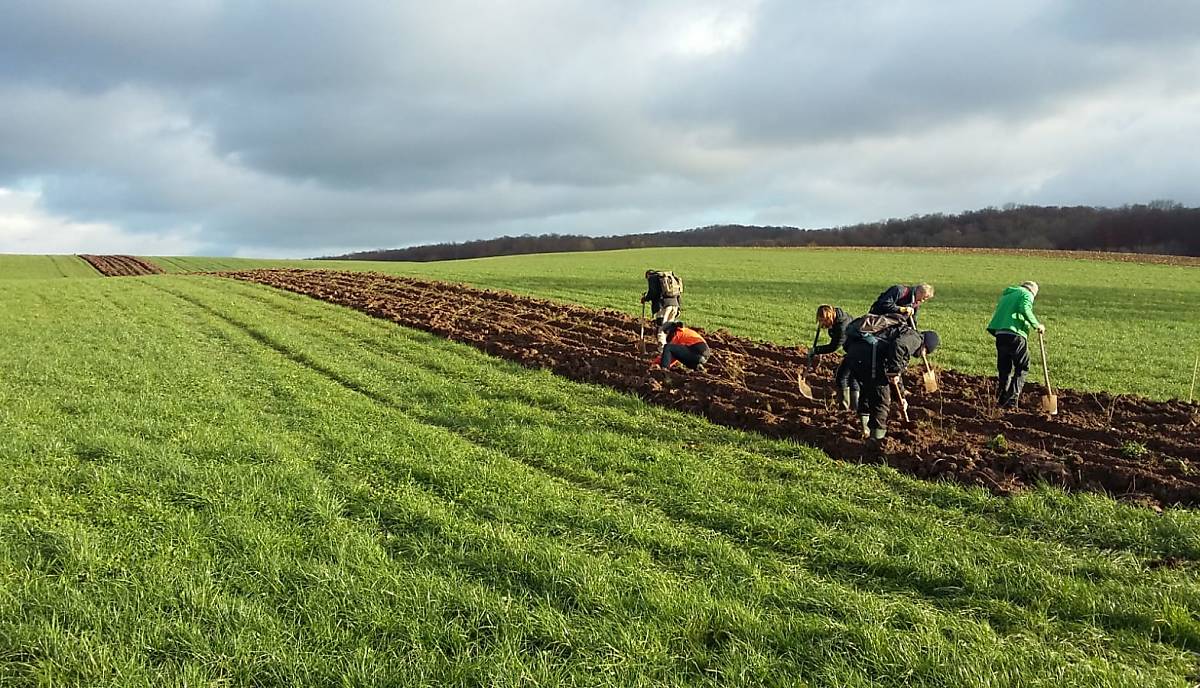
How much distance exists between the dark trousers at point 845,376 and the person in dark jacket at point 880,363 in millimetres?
148

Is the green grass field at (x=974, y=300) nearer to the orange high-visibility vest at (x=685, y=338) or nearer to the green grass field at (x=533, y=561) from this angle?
the orange high-visibility vest at (x=685, y=338)

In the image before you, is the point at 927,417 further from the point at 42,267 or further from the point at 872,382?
the point at 42,267

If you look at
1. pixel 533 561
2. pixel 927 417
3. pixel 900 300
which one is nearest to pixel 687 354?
pixel 900 300

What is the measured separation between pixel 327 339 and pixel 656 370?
756cm

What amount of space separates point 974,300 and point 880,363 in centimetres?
2420

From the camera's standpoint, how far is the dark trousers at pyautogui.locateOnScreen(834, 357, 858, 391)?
25.3ft

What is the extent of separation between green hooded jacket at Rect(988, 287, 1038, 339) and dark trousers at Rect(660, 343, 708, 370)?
404 centimetres

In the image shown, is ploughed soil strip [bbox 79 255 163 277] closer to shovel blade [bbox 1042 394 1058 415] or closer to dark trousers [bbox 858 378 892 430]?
dark trousers [bbox 858 378 892 430]

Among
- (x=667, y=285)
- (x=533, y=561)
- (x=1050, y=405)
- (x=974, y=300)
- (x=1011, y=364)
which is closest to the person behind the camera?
(x=533, y=561)

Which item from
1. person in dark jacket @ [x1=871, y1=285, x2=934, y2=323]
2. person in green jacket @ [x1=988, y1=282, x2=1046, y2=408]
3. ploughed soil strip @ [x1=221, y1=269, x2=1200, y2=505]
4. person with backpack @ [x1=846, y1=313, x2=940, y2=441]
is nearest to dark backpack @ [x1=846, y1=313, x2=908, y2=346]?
person with backpack @ [x1=846, y1=313, x2=940, y2=441]

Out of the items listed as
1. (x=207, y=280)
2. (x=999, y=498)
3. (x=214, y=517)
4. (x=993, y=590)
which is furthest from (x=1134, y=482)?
(x=207, y=280)

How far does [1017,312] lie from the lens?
386 inches

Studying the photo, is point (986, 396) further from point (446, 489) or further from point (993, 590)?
point (446, 489)

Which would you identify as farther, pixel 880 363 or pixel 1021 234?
pixel 1021 234
